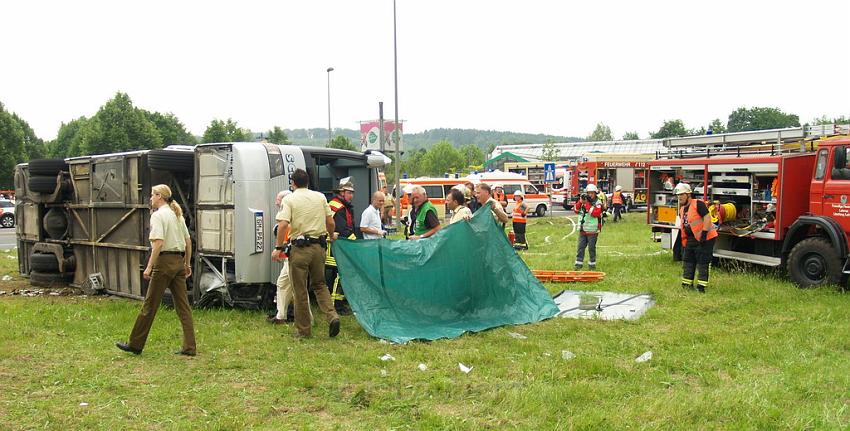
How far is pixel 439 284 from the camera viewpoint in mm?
8656

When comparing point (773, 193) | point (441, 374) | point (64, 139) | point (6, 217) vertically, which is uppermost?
point (64, 139)

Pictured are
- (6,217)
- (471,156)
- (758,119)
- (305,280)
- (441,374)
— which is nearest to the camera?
(441,374)

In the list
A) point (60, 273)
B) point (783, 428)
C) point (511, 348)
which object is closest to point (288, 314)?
point (511, 348)

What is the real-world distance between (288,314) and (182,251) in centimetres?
215

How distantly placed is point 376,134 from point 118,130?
36697 mm

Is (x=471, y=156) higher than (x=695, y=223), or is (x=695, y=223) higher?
(x=471, y=156)

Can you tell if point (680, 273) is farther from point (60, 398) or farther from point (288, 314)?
point (60, 398)

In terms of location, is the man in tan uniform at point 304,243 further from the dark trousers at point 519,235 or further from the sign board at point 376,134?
the sign board at point 376,134

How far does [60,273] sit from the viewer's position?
1145 centimetres

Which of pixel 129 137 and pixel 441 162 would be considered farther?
pixel 441 162

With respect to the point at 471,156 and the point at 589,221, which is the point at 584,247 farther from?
the point at 471,156

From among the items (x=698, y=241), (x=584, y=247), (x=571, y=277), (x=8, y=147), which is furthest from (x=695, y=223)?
(x=8, y=147)

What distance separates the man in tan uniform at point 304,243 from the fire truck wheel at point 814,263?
759 cm

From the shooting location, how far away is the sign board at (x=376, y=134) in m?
26.7
